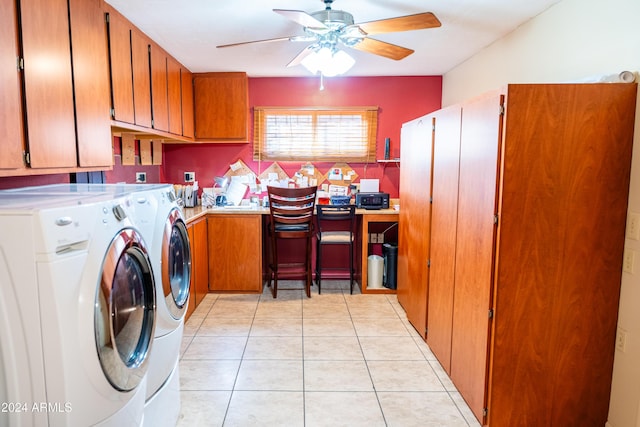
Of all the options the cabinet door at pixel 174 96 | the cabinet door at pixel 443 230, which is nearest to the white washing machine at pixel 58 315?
the cabinet door at pixel 443 230

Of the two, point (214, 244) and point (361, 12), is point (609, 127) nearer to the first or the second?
point (361, 12)

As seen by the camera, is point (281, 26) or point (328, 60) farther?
point (281, 26)

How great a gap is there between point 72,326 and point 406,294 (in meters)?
2.93

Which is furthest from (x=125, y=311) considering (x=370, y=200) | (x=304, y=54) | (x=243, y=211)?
(x=370, y=200)

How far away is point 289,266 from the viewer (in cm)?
454

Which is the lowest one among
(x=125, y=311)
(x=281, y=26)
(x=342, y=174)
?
(x=125, y=311)

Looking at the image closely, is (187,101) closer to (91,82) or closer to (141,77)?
(141,77)

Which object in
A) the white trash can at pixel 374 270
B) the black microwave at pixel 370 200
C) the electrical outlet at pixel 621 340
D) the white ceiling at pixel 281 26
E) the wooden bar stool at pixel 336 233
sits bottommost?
the white trash can at pixel 374 270

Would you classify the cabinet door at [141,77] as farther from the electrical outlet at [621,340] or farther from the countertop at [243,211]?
the electrical outlet at [621,340]

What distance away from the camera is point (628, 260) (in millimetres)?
1857

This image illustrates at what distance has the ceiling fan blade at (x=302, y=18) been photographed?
6.89 ft

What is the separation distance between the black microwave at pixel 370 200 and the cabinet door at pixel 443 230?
1.41 metres

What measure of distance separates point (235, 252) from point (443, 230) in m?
2.30

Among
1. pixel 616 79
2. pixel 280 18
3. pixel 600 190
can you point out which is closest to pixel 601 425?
pixel 600 190
